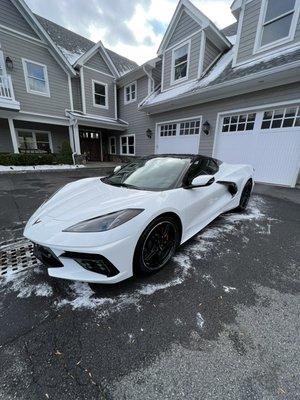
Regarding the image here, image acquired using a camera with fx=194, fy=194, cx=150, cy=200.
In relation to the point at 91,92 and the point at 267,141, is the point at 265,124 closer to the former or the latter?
the point at 267,141

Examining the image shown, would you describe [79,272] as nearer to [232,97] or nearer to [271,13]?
[232,97]

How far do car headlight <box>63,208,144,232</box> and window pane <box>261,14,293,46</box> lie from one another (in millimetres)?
8078

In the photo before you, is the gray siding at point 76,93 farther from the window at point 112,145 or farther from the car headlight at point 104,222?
the car headlight at point 104,222

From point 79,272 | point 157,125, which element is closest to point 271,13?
point 157,125

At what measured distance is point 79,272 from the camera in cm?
168

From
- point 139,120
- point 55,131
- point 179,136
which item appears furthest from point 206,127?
point 55,131

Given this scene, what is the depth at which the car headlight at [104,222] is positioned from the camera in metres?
1.68

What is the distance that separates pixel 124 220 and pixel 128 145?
1191 centimetres

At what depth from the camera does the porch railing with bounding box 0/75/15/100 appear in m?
8.62

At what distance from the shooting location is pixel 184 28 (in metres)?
8.56

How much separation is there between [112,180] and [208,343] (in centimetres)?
213

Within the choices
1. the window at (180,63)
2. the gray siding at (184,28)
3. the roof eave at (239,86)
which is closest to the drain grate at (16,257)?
the roof eave at (239,86)

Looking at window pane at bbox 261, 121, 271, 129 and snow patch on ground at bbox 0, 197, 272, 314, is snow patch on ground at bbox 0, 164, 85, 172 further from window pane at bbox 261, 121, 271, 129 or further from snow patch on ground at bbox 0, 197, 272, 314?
window pane at bbox 261, 121, 271, 129

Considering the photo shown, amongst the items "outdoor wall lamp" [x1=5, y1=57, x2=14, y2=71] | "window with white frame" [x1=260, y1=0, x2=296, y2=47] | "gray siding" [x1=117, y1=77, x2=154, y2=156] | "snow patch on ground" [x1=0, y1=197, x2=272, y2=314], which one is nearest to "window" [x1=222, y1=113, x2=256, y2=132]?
"window with white frame" [x1=260, y1=0, x2=296, y2=47]
